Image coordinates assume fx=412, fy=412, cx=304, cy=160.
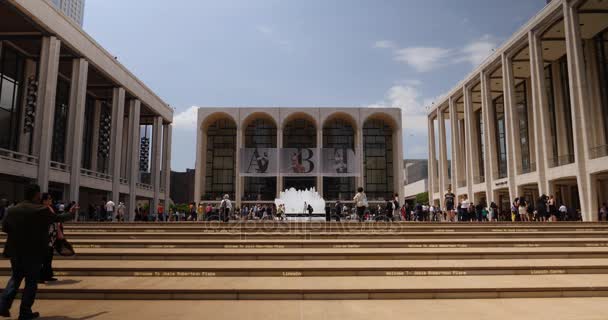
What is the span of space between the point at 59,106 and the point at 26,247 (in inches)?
1265

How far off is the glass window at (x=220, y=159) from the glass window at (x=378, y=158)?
1887 centimetres

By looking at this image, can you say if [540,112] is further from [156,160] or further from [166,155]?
[166,155]

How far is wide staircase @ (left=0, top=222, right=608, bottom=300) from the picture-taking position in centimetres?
575

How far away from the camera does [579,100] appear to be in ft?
72.5

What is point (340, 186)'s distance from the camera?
57.3 meters

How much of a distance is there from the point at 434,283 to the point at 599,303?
80.7 inches

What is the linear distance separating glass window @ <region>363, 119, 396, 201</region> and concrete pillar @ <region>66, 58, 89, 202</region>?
38.8 meters

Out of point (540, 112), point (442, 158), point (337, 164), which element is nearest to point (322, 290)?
point (540, 112)

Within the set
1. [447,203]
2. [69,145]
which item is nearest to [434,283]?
[447,203]

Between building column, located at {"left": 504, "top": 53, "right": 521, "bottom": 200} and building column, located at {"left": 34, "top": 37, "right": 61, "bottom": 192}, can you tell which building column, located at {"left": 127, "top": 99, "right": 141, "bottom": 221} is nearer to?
building column, located at {"left": 34, "top": 37, "right": 61, "bottom": 192}

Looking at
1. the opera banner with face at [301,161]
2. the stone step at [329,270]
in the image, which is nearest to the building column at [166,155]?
the opera banner with face at [301,161]

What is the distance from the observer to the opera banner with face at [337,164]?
3851 centimetres

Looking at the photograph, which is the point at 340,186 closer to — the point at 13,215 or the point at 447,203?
the point at 447,203

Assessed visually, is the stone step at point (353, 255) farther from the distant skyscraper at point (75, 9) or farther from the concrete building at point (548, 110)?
the distant skyscraper at point (75, 9)
